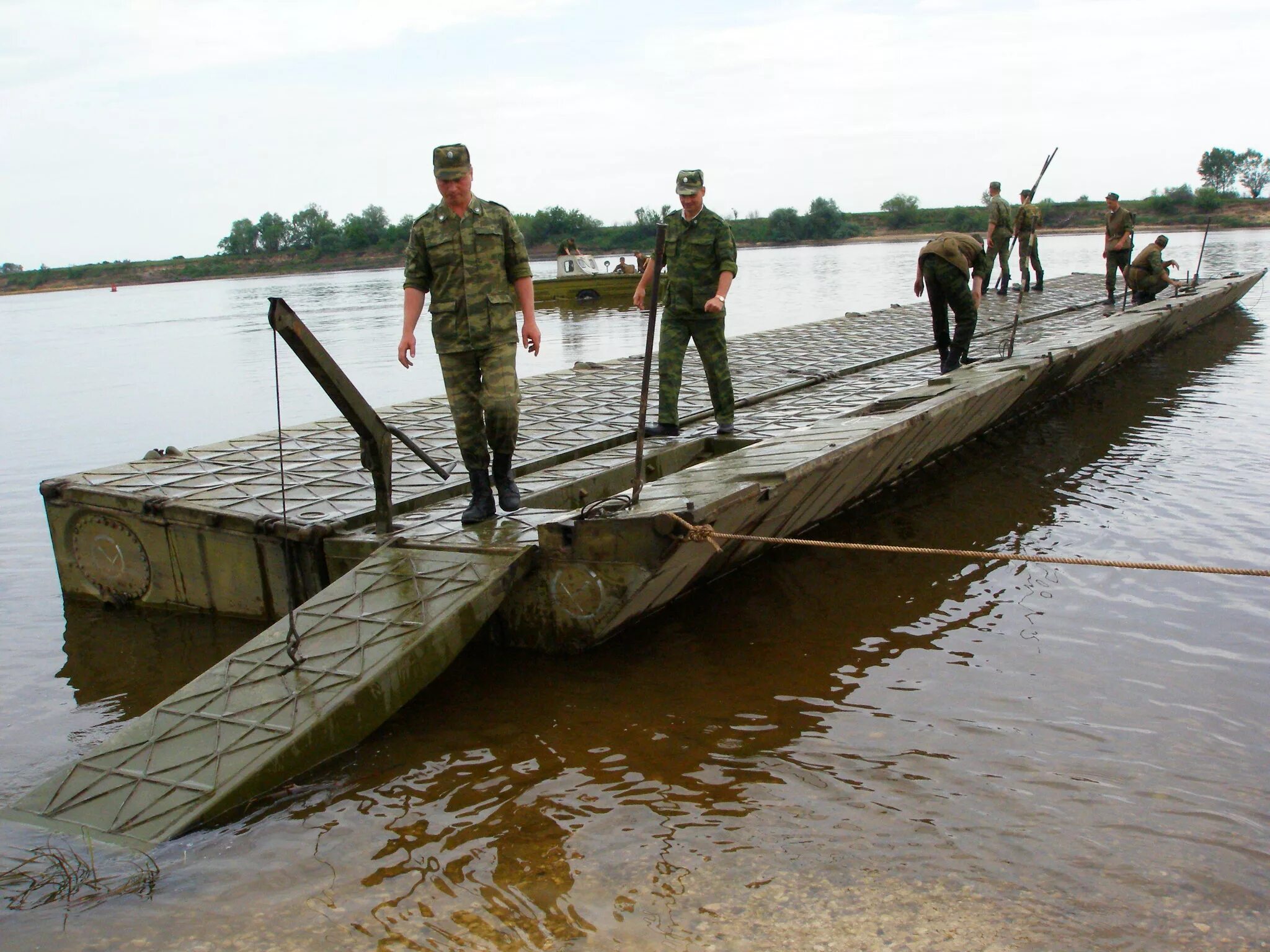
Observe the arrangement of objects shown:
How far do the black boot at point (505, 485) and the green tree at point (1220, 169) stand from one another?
3543 inches

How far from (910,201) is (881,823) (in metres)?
86.4

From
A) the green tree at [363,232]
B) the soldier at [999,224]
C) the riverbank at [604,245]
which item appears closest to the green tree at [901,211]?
the riverbank at [604,245]

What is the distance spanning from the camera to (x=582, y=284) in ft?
100

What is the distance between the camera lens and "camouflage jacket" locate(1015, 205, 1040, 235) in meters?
15.7

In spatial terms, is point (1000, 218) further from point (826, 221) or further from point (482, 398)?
point (826, 221)

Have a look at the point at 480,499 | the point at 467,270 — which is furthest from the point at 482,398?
the point at 467,270

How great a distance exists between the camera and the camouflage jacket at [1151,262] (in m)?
15.6

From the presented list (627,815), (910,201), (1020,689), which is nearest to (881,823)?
(627,815)

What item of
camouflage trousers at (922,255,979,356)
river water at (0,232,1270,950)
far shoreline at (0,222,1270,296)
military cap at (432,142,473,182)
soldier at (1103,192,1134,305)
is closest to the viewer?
river water at (0,232,1270,950)

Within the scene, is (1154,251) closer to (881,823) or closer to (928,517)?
(928,517)

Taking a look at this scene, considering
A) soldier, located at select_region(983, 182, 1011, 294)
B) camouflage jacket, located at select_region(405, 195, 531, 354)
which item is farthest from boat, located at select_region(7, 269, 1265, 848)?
soldier, located at select_region(983, 182, 1011, 294)

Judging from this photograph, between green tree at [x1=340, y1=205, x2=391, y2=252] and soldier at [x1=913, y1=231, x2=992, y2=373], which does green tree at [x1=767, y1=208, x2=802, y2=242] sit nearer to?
green tree at [x1=340, y1=205, x2=391, y2=252]

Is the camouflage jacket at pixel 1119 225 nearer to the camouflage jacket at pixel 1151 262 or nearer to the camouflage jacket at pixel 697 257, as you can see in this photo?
the camouflage jacket at pixel 1151 262

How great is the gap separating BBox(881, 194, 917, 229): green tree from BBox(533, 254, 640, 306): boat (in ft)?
186
